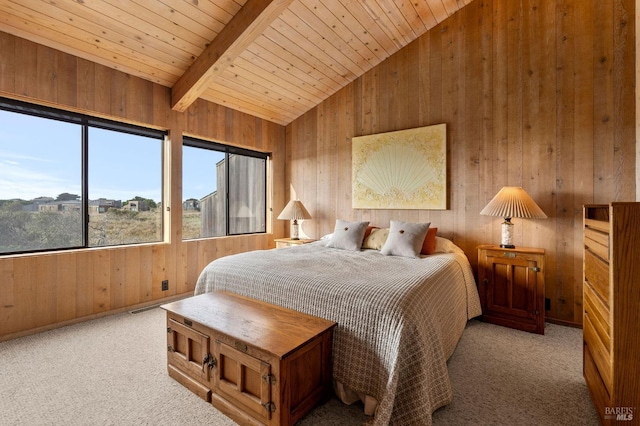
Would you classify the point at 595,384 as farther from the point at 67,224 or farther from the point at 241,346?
the point at 67,224

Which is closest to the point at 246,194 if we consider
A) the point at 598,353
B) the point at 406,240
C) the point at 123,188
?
the point at 123,188

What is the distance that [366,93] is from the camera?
401 cm

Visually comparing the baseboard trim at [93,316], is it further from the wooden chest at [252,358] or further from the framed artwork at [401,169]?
the framed artwork at [401,169]

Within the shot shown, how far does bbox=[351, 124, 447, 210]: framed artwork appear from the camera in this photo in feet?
11.3

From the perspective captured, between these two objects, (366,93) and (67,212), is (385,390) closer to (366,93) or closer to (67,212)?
(67,212)

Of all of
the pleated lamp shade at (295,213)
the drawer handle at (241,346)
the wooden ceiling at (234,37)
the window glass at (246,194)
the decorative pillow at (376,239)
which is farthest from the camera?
the window glass at (246,194)

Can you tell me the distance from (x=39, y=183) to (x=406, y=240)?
138 inches

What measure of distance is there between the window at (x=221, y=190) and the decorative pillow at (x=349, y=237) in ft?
5.53

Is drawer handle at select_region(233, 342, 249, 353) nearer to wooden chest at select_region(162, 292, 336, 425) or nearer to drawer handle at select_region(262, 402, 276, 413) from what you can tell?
wooden chest at select_region(162, 292, 336, 425)

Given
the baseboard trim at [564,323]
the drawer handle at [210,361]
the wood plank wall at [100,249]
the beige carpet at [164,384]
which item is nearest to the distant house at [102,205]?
the wood plank wall at [100,249]

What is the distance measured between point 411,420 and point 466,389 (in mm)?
626

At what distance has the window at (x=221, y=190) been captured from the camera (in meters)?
3.85

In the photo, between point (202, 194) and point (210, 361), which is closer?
point (210, 361)

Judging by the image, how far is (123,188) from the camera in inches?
131
